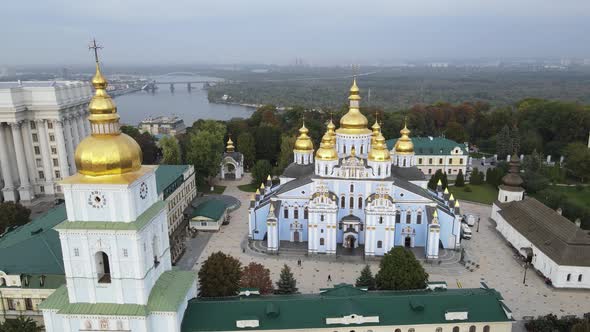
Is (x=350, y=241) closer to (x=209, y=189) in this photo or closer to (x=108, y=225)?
(x=108, y=225)

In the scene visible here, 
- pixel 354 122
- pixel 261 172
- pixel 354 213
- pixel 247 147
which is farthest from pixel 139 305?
pixel 247 147

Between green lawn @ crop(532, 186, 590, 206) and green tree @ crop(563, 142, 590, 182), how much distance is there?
7.74 feet

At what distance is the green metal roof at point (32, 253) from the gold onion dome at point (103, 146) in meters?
10.3

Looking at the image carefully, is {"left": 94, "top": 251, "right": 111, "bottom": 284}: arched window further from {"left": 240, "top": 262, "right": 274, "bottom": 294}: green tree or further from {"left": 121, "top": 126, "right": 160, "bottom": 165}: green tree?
{"left": 121, "top": 126, "right": 160, "bottom": 165}: green tree

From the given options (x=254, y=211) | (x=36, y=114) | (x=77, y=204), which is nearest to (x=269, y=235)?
(x=254, y=211)

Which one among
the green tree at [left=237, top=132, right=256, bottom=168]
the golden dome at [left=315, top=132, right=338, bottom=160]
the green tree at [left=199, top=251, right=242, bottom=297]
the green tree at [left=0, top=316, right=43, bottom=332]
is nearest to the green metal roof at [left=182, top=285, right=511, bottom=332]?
the green tree at [left=199, top=251, right=242, bottom=297]

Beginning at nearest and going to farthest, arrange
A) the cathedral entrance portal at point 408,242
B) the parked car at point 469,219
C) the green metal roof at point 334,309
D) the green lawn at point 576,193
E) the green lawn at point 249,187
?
the green metal roof at point 334,309 < the cathedral entrance portal at point 408,242 < the parked car at point 469,219 < the green lawn at point 576,193 < the green lawn at point 249,187

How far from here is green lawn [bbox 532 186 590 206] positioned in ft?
145

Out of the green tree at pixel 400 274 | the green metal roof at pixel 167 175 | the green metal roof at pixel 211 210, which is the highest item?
the green metal roof at pixel 167 175

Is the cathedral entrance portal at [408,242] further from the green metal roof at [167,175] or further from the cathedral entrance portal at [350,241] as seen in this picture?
the green metal roof at [167,175]

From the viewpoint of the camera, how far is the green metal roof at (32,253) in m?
22.6

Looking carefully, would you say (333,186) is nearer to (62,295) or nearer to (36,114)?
(62,295)

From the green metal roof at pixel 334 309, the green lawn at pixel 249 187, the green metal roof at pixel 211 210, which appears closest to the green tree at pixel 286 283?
the green metal roof at pixel 334 309

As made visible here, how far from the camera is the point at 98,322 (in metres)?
16.8
